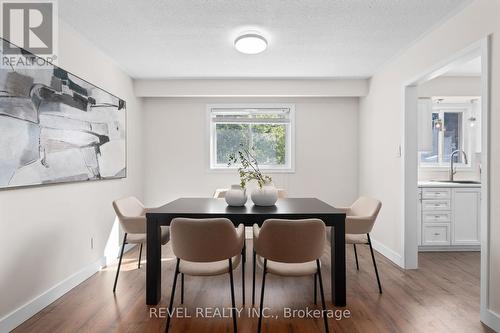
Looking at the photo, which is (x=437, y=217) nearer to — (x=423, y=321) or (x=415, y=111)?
(x=415, y=111)

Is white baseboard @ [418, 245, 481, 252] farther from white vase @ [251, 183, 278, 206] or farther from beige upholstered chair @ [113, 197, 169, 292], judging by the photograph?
beige upholstered chair @ [113, 197, 169, 292]

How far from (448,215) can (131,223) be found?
4.06 m

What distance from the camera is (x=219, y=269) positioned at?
2.10m

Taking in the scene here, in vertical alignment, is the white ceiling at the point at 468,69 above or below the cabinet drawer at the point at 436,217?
above

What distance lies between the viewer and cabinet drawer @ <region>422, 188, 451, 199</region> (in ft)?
13.0

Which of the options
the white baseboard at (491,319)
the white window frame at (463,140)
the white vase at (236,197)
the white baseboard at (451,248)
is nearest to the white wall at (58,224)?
the white vase at (236,197)

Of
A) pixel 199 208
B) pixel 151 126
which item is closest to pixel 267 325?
pixel 199 208

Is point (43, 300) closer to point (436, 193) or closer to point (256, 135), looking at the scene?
point (256, 135)

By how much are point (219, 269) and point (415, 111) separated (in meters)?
2.95

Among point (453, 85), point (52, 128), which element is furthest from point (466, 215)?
point (52, 128)

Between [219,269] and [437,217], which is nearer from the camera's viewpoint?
[219,269]

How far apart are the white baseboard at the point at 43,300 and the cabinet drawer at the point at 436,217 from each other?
4263 mm

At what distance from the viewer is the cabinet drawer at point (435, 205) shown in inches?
155

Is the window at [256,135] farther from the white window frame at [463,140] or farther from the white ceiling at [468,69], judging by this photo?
the white ceiling at [468,69]
